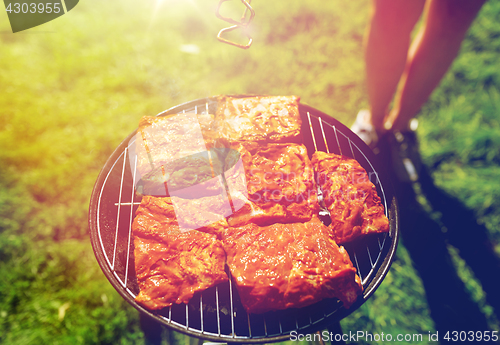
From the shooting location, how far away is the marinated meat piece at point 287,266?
1.98 meters

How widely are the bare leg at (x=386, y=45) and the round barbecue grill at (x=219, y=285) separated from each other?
4.93 feet

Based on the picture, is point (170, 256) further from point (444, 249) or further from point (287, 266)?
point (444, 249)

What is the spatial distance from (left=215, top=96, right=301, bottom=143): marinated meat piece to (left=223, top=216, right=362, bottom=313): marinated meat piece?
83 centimetres

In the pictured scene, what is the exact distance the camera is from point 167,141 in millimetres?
2445

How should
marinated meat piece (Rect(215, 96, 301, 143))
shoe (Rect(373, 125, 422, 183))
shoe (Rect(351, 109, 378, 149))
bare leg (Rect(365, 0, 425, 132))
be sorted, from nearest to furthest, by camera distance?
marinated meat piece (Rect(215, 96, 301, 143))
bare leg (Rect(365, 0, 425, 132))
shoe (Rect(373, 125, 422, 183))
shoe (Rect(351, 109, 378, 149))

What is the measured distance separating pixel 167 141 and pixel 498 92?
5.23m

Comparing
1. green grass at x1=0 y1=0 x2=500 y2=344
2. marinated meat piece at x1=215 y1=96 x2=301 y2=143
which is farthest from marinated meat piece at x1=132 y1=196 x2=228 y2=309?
green grass at x1=0 y1=0 x2=500 y2=344

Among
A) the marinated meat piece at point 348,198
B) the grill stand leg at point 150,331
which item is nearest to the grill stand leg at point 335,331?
the marinated meat piece at point 348,198

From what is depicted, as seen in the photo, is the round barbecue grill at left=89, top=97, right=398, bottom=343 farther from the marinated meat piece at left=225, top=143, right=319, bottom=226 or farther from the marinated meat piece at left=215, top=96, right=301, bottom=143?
the marinated meat piece at left=215, top=96, right=301, bottom=143

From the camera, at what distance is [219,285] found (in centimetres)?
220

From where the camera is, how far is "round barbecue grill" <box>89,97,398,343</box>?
2.03 metres

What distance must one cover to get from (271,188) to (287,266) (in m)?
0.64

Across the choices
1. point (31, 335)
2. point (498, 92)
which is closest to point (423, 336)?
point (498, 92)

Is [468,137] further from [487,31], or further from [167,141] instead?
[167,141]
